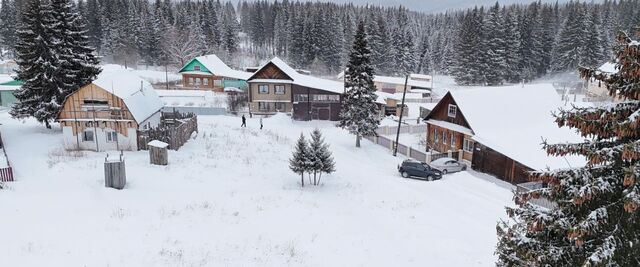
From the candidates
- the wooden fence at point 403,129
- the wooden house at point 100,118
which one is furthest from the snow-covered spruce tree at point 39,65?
the wooden fence at point 403,129

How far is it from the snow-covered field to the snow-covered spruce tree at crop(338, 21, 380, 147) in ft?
29.3

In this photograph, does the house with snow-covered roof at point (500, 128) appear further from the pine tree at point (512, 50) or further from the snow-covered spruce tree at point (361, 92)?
the pine tree at point (512, 50)

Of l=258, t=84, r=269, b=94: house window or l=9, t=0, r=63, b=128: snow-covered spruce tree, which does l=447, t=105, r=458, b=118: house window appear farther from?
l=9, t=0, r=63, b=128: snow-covered spruce tree

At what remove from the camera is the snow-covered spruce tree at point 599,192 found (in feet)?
22.7

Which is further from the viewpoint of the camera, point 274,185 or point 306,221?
point 274,185

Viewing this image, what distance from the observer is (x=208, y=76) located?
71.6m

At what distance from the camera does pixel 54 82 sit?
3053cm

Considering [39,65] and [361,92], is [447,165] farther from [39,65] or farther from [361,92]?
[39,65]

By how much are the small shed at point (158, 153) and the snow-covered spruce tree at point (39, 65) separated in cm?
1180

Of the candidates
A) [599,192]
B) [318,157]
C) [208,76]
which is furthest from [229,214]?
[208,76]

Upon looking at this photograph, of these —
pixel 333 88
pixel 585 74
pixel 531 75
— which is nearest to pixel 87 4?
pixel 333 88

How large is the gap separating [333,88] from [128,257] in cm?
4099

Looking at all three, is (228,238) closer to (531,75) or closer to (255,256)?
(255,256)

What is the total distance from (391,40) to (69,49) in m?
76.6
